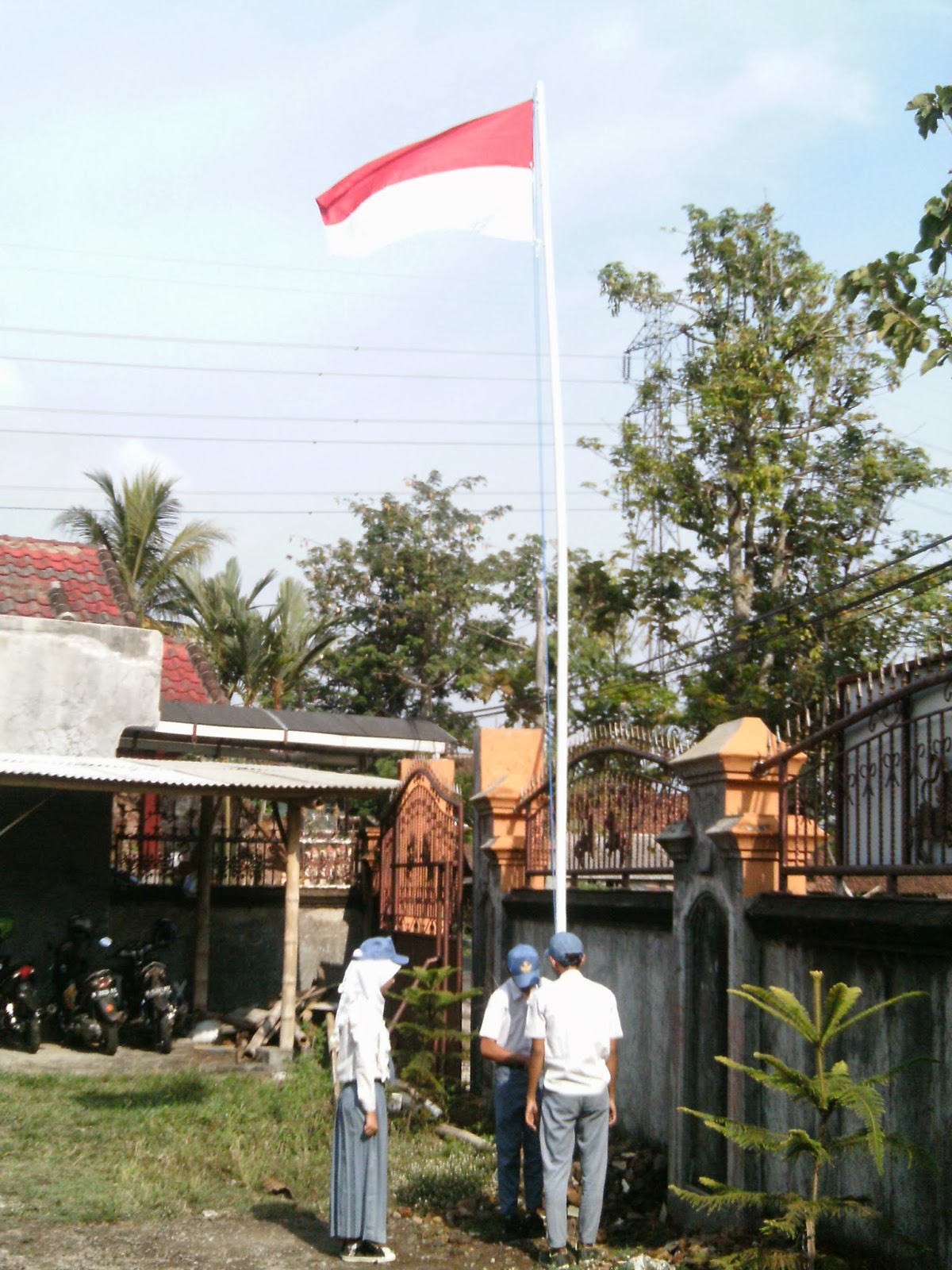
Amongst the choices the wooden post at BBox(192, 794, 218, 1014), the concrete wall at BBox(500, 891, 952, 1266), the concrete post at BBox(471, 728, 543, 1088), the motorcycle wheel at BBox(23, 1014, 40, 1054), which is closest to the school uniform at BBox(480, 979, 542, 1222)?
the concrete wall at BBox(500, 891, 952, 1266)

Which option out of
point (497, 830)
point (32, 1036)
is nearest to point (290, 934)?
point (32, 1036)

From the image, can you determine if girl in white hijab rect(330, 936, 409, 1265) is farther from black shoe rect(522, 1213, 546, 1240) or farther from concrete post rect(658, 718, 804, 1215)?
concrete post rect(658, 718, 804, 1215)

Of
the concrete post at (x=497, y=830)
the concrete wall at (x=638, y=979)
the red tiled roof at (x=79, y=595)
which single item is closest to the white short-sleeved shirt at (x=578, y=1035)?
the concrete wall at (x=638, y=979)

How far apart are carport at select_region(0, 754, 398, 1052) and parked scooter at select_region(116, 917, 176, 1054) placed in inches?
21.5

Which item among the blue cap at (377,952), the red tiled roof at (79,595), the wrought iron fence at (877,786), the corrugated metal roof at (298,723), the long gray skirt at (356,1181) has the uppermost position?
the red tiled roof at (79,595)

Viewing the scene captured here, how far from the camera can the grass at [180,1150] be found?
26.0 feet

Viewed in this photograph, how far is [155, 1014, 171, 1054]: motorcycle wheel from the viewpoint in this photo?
13.0 metres

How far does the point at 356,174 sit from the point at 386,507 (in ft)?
72.5

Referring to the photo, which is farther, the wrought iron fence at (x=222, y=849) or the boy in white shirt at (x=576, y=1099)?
the wrought iron fence at (x=222, y=849)

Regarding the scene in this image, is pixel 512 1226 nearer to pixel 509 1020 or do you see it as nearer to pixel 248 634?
pixel 509 1020

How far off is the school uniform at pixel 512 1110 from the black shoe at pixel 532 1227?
0.16ft

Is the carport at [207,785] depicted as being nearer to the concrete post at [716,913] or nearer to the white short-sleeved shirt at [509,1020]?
the white short-sleeved shirt at [509,1020]

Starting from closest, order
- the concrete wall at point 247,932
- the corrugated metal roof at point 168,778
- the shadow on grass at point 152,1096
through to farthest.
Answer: the shadow on grass at point 152,1096 → the corrugated metal roof at point 168,778 → the concrete wall at point 247,932

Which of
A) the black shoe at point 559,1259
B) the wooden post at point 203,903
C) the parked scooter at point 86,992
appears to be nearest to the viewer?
the black shoe at point 559,1259
